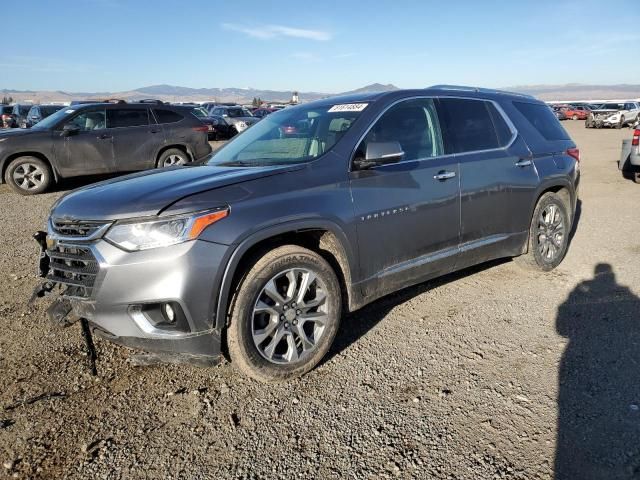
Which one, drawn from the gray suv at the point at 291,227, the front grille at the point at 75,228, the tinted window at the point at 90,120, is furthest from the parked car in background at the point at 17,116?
the front grille at the point at 75,228

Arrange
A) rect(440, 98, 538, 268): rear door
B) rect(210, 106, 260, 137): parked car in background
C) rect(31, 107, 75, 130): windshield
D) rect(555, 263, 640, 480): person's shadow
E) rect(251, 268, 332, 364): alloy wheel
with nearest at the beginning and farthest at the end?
1. rect(555, 263, 640, 480): person's shadow
2. rect(251, 268, 332, 364): alloy wheel
3. rect(440, 98, 538, 268): rear door
4. rect(31, 107, 75, 130): windshield
5. rect(210, 106, 260, 137): parked car in background

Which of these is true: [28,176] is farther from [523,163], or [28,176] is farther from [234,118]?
[234,118]

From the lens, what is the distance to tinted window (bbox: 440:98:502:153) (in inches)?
160

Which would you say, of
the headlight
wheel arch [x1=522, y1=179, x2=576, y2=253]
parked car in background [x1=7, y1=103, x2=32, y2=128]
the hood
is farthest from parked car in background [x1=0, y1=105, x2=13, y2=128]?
wheel arch [x1=522, y1=179, x2=576, y2=253]

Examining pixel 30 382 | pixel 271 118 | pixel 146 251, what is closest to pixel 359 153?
pixel 271 118

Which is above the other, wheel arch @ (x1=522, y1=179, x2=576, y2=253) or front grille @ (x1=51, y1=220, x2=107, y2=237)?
front grille @ (x1=51, y1=220, x2=107, y2=237)

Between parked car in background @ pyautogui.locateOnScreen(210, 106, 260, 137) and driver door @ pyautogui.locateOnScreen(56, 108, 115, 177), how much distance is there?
589 inches

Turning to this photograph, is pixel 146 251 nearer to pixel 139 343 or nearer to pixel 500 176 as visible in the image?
pixel 139 343

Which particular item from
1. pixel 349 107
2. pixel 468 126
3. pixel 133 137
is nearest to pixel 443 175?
pixel 468 126

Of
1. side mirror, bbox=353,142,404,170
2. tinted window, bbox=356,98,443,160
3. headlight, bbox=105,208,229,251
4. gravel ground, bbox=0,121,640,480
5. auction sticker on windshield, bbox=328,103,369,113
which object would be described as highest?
auction sticker on windshield, bbox=328,103,369,113

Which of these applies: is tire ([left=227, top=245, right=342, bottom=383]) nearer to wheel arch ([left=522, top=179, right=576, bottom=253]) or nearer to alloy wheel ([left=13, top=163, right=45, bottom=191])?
wheel arch ([left=522, top=179, right=576, bottom=253])

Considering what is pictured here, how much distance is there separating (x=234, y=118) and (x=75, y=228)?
25074 millimetres

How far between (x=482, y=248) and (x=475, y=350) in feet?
3.48

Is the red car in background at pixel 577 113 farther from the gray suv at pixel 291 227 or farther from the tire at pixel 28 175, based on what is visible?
the gray suv at pixel 291 227
